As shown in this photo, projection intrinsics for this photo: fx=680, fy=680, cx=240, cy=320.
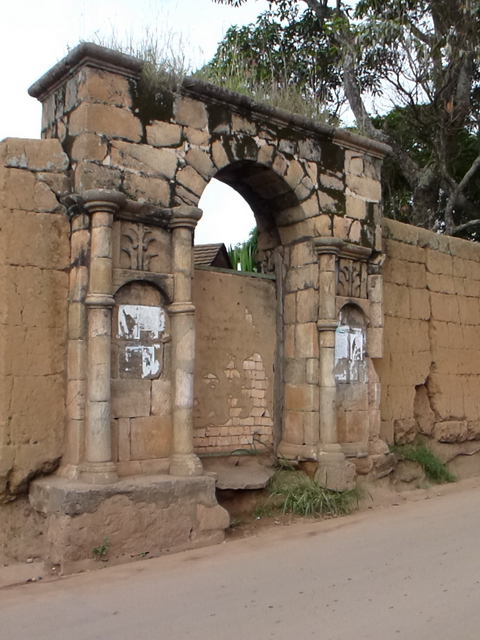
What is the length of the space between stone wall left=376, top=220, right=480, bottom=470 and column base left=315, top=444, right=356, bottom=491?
49.9 inches

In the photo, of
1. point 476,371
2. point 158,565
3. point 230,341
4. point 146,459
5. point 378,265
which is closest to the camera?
point 158,565

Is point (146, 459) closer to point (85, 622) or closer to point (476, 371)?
point (85, 622)

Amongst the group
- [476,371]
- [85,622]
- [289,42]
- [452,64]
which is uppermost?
[289,42]

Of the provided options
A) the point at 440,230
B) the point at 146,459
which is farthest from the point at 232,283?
the point at 440,230

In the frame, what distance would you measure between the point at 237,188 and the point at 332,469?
3099 mm

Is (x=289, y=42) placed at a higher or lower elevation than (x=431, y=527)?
higher

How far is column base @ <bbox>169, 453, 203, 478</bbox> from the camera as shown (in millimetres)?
5574

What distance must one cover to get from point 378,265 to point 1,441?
442 centimetres

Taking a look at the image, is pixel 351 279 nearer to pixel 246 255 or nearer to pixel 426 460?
pixel 246 255

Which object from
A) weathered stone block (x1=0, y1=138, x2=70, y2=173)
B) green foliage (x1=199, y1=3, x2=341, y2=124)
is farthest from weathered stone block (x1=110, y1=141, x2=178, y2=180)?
green foliage (x1=199, y1=3, x2=341, y2=124)

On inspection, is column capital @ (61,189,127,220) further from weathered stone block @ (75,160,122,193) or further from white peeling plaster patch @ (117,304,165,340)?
white peeling plaster patch @ (117,304,165,340)

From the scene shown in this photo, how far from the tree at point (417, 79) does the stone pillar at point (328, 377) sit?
587 centimetres

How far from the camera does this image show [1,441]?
517cm

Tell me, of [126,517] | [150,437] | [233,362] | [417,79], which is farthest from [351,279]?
[417,79]
